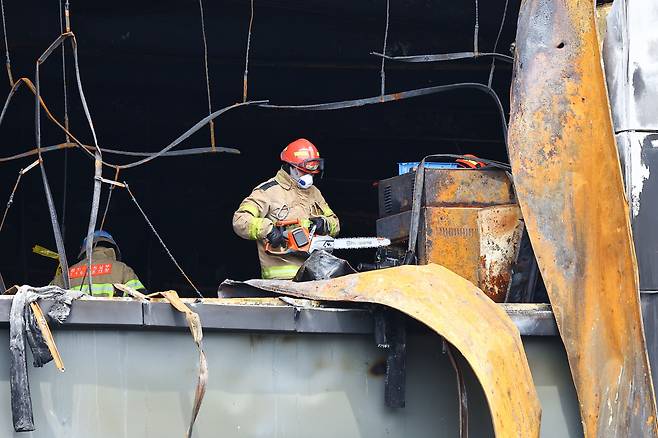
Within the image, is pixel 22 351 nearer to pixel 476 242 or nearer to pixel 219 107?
pixel 476 242

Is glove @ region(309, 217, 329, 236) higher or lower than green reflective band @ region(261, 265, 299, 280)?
higher

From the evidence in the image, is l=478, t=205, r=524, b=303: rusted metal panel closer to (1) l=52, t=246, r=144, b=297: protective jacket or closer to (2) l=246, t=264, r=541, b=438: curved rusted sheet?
(2) l=246, t=264, r=541, b=438: curved rusted sheet

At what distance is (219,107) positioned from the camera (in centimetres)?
1025

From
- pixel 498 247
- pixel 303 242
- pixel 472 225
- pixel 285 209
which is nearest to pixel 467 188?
pixel 472 225

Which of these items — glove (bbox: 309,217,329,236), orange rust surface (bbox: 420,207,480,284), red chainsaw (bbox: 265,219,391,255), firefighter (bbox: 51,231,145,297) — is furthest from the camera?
firefighter (bbox: 51,231,145,297)

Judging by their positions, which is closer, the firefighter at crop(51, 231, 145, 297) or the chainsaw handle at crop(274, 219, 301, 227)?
the chainsaw handle at crop(274, 219, 301, 227)

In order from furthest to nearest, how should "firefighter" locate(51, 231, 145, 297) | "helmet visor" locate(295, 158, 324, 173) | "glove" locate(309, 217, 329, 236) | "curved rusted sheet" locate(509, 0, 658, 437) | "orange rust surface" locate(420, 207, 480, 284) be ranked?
1. "firefighter" locate(51, 231, 145, 297)
2. "helmet visor" locate(295, 158, 324, 173)
3. "glove" locate(309, 217, 329, 236)
4. "orange rust surface" locate(420, 207, 480, 284)
5. "curved rusted sheet" locate(509, 0, 658, 437)

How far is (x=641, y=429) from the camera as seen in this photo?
4.93m

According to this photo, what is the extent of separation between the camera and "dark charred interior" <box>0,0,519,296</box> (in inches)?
339

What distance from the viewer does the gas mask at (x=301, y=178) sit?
7.31 metres

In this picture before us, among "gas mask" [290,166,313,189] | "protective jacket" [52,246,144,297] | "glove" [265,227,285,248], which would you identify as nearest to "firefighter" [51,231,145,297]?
"protective jacket" [52,246,144,297]

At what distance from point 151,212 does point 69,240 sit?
37.6 inches

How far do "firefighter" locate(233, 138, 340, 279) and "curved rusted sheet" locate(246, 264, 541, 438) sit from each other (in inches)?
80.0

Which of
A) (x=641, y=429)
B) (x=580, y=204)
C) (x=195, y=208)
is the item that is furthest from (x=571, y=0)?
(x=195, y=208)
